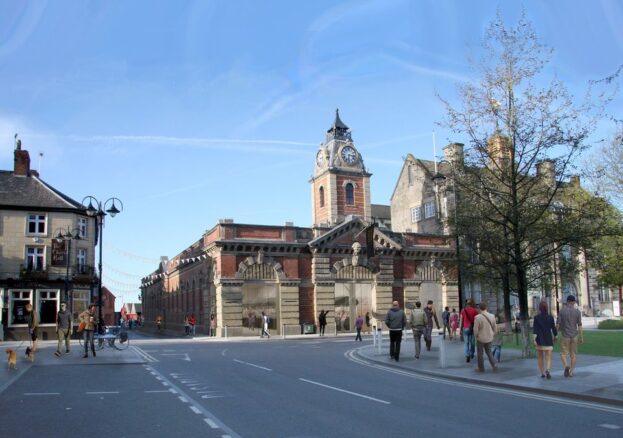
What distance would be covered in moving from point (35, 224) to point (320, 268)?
64.3 ft

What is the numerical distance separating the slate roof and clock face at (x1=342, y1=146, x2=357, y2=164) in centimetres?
2233

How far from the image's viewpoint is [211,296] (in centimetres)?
4394

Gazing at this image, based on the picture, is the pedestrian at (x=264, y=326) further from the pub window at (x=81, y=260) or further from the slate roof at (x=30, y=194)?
the slate roof at (x=30, y=194)

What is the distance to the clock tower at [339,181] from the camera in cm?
5291

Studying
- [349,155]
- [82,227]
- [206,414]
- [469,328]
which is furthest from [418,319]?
[349,155]

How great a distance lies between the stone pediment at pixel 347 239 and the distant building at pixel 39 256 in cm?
1616

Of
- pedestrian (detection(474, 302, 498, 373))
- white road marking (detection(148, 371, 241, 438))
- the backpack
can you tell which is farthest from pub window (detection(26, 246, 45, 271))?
pedestrian (detection(474, 302, 498, 373))

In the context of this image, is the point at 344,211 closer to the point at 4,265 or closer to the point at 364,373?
the point at 4,265

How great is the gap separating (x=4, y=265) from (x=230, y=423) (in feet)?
119

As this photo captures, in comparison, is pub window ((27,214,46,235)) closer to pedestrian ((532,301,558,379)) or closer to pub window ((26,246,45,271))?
pub window ((26,246,45,271))

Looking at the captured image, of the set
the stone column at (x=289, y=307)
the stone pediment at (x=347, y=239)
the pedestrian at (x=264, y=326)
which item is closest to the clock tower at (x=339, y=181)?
the stone pediment at (x=347, y=239)

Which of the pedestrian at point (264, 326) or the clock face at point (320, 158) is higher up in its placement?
the clock face at point (320, 158)

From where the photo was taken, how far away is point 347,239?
46.1 metres

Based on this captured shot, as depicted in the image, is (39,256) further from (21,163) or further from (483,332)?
(483,332)
